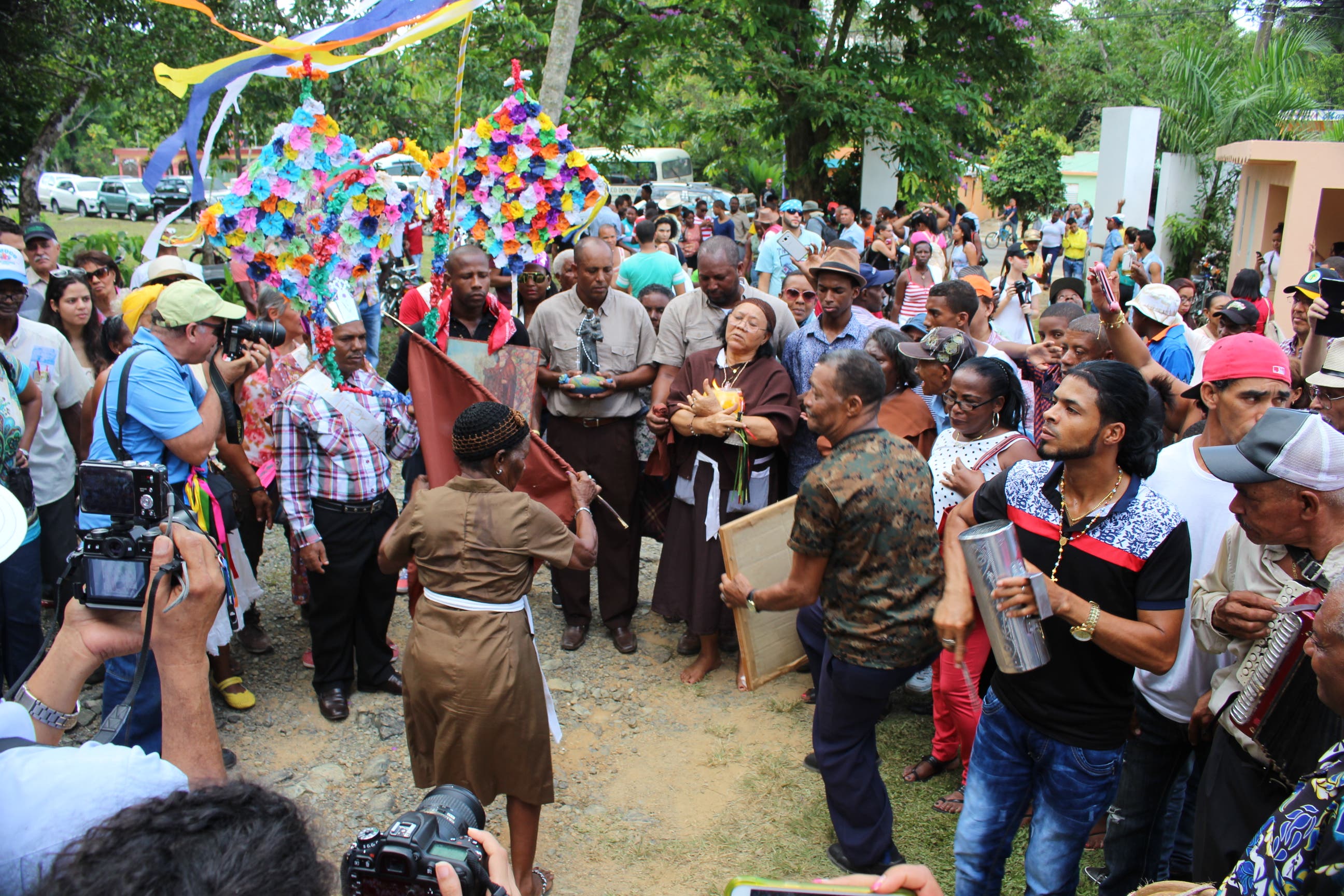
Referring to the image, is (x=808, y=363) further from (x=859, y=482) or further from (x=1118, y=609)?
(x=1118, y=609)

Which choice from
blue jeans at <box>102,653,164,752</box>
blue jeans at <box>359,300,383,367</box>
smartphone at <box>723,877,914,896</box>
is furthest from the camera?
blue jeans at <box>359,300,383,367</box>

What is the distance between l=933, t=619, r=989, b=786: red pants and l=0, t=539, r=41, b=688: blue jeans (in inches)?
158

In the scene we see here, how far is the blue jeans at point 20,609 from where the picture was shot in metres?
4.39

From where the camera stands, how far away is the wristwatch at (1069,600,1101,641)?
2715 millimetres

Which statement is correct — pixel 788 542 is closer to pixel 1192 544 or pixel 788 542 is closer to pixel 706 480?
pixel 1192 544

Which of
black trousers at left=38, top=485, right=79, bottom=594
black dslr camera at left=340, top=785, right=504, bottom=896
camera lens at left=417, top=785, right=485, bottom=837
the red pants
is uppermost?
black dslr camera at left=340, top=785, right=504, bottom=896

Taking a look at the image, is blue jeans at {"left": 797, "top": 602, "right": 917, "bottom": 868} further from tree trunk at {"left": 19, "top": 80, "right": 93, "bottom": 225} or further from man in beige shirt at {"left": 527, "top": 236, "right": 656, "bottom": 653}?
tree trunk at {"left": 19, "top": 80, "right": 93, "bottom": 225}

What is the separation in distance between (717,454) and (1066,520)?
8.16 feet

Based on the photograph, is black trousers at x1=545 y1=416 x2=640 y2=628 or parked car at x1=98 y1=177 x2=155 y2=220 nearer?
black trousers at x1=545 y1=416 x2=640 y2=628

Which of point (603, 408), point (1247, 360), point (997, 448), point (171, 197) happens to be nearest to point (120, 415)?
point (603, 408)

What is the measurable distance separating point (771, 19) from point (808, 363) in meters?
13.7

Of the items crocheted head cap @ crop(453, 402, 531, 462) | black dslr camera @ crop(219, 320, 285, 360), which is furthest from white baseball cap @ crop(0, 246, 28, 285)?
crocheted head cap @ crop(453, 402, 531, 462)

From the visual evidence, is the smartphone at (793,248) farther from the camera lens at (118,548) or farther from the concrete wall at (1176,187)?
the concrete wall at (1176,187)

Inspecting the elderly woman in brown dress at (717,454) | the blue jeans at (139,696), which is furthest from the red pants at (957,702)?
the blue jeans at (139,696)
